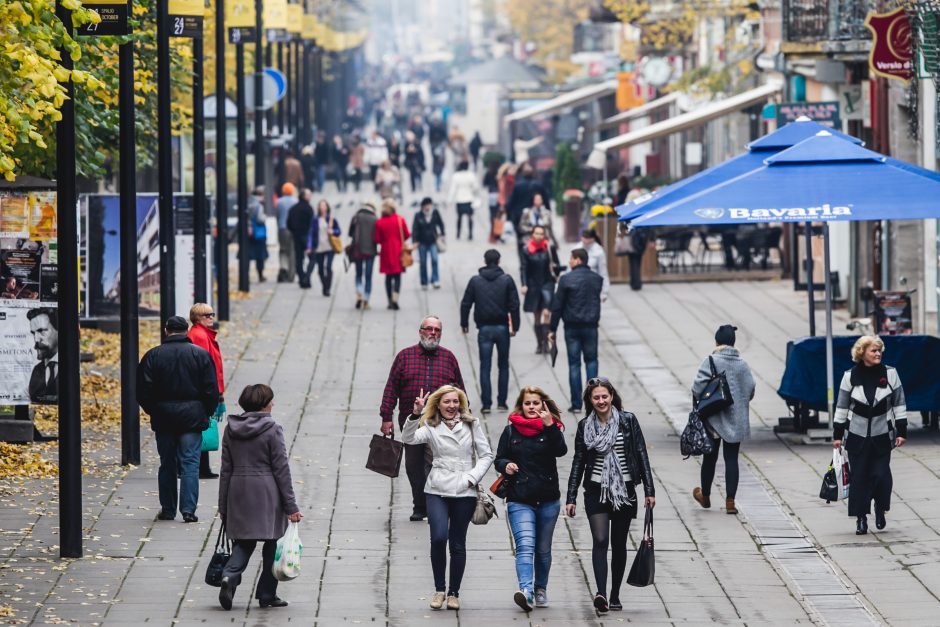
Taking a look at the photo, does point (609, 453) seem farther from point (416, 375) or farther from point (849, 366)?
point (849, 366)

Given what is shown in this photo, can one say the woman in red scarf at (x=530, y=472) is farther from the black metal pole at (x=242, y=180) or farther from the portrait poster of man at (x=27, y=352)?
the black metal pole at (x=242, y=180)

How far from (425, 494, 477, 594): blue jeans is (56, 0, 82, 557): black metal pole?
254 centimetres

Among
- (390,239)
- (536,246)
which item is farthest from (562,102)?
(536,246)

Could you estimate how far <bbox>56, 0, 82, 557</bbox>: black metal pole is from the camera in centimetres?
1305

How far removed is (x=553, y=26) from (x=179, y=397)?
214 ft

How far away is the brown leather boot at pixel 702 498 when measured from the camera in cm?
1516

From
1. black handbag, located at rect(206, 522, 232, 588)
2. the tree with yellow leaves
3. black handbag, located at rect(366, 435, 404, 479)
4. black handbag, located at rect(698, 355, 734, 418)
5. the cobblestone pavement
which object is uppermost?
the tree with yellow leaves

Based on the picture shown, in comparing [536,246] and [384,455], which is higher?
[536,246]

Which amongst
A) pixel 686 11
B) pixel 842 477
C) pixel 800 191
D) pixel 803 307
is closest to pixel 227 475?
pixel 842 477

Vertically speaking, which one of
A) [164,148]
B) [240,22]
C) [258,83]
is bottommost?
[164,148]

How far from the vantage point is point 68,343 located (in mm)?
13188

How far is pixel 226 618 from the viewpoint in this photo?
38.4 ft

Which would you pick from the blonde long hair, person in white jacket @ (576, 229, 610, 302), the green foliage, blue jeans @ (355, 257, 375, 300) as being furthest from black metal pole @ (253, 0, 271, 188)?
the blonde long hair

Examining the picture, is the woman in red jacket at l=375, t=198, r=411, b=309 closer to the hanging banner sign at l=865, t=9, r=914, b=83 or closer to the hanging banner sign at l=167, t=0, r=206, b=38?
the hanging banner sign at l=167, t=0, r=206, b=38
